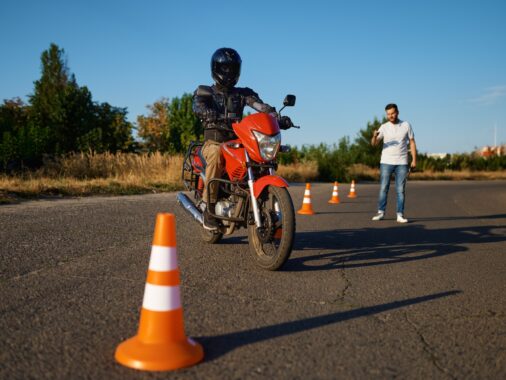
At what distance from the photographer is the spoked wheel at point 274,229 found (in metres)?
4.39

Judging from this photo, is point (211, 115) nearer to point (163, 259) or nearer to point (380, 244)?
point (163, 259)

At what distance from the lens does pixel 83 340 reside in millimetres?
2686

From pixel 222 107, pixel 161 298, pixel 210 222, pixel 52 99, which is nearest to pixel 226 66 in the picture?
pixel 222 107

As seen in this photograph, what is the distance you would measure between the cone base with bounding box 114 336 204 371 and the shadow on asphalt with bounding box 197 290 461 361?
4.2 inches

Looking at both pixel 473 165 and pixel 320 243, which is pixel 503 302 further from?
pixel 473 165

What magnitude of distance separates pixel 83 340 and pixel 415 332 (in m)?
1.95

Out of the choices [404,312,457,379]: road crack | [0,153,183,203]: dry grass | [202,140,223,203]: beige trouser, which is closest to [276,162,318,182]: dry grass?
[0,153,183,203]: dry grass

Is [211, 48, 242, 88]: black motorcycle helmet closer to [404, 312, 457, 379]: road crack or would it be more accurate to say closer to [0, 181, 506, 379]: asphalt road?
[0, 181, 506, 379]: asphalt road

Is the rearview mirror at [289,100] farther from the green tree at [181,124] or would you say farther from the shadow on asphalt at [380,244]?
the green tree at [181,124]

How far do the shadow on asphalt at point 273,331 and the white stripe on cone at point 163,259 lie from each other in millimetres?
487

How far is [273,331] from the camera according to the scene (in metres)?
2.92

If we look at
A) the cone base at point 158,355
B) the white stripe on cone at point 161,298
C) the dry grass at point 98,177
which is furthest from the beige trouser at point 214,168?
the dry grass at point 98,177

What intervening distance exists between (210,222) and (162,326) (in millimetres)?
2819

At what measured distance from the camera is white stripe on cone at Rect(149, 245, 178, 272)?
259 cm
